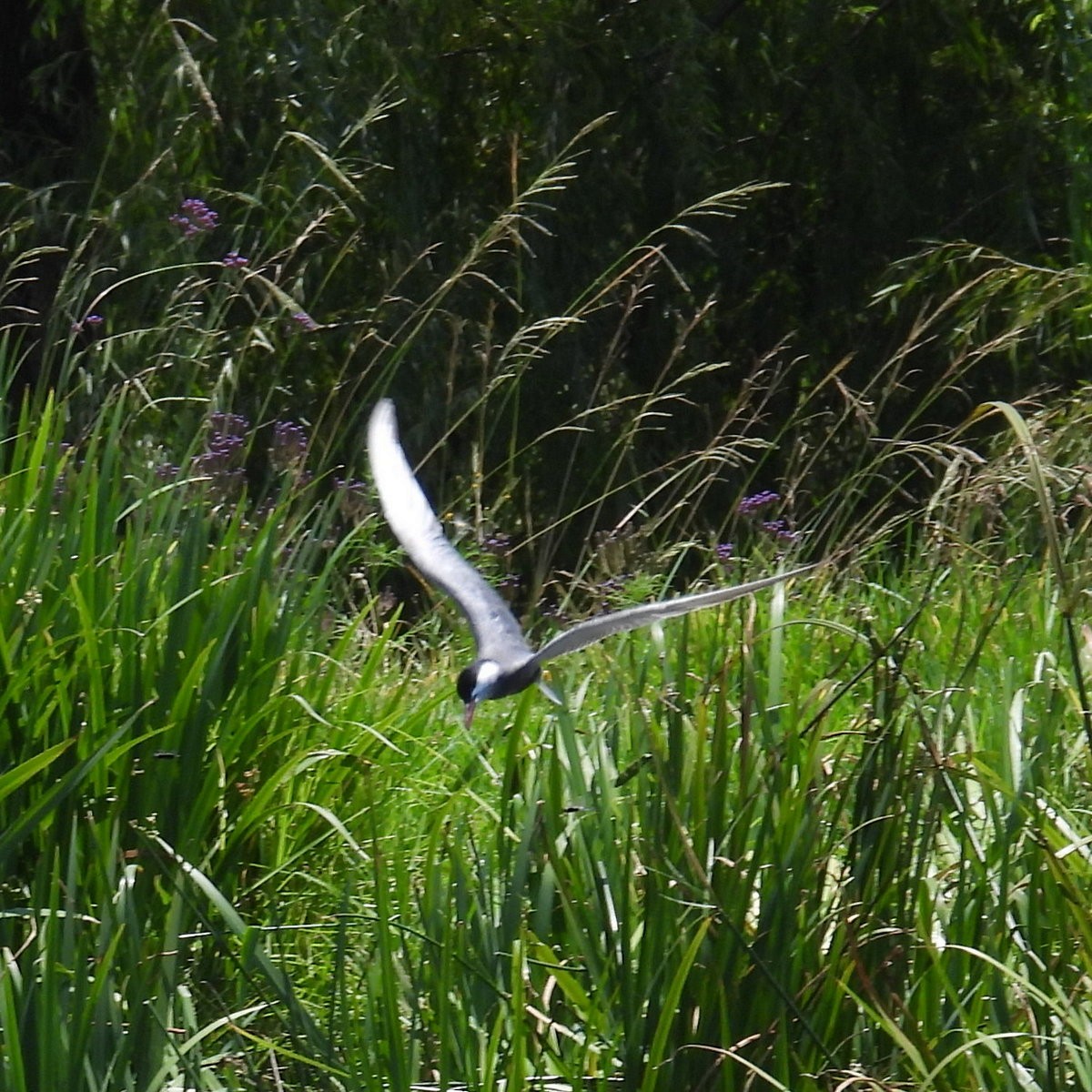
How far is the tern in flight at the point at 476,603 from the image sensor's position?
76.3 inches

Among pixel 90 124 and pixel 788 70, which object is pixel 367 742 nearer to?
pixel 90 124

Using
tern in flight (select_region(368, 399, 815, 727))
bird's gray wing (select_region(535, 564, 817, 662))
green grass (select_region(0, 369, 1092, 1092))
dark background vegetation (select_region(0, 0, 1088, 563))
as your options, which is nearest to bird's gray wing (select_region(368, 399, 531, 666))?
tern in flight (select_region(368, 399, 815, 727))

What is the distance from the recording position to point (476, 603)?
2.50m

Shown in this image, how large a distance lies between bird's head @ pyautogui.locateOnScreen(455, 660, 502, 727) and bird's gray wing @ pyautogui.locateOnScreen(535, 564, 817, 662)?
0.19 metres

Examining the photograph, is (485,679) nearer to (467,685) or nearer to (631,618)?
(467,685)

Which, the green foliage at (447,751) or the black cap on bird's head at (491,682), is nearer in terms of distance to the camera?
the green foliage at (447,751)

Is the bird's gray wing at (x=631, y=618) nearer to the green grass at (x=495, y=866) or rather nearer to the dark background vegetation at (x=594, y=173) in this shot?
the green grass at (x=495, y=866)

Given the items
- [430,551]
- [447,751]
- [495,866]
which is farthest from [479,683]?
[447,751]

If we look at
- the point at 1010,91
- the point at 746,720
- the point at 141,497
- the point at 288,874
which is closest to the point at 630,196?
the point at 1010,91

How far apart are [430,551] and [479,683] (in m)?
0.44

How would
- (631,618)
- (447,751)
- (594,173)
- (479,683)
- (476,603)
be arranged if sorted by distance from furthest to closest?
(594,173) < (447,751) < (476,603) < (479,683) < (631,618)

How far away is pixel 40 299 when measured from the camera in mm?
5484

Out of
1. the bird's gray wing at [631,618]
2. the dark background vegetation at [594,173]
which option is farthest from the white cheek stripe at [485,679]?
the dark background vegetation at [594,173]

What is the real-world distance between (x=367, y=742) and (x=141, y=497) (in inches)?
20.6
